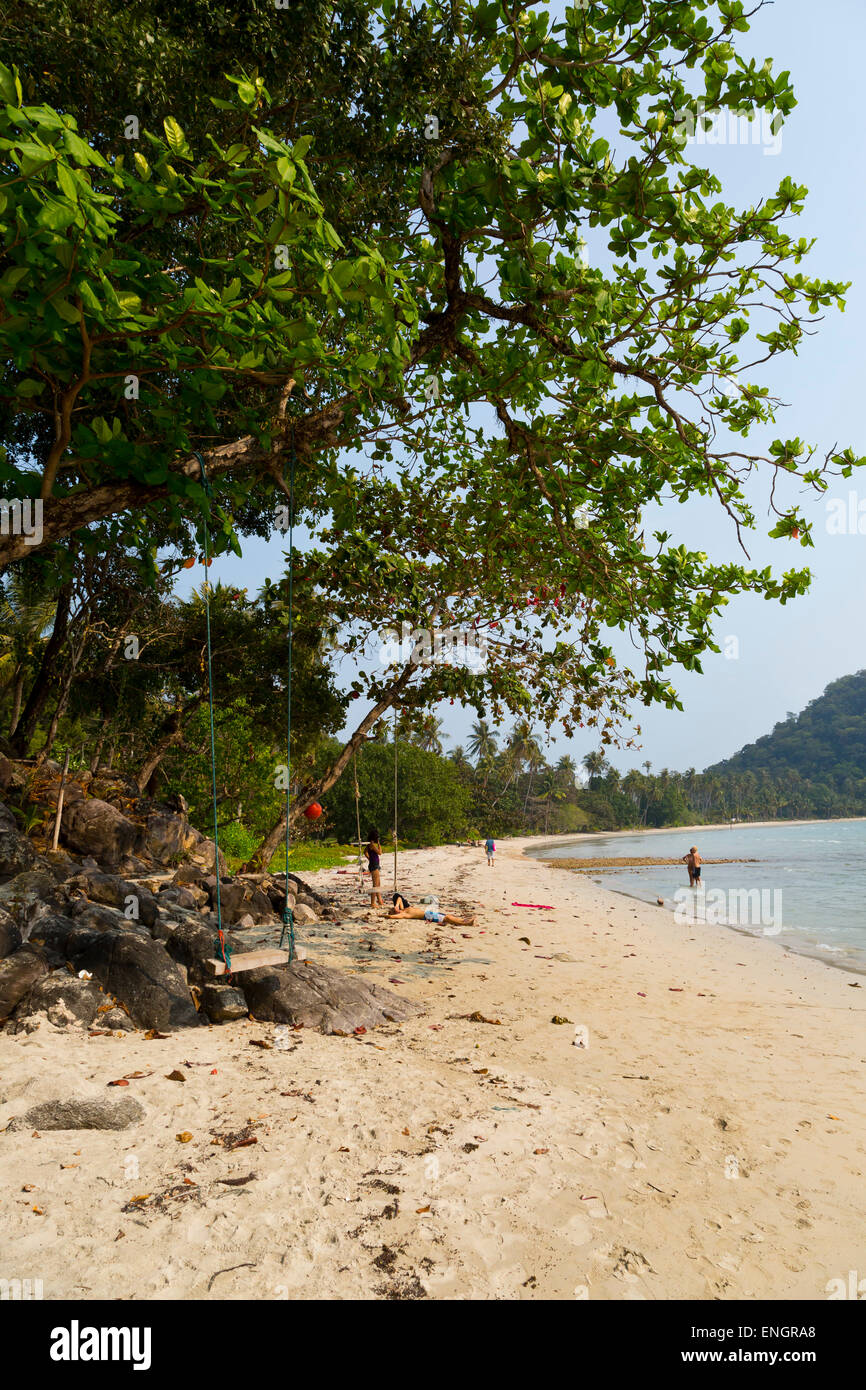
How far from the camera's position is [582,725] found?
1166 centimetres

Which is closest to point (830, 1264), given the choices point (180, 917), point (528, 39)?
point (180, 917)

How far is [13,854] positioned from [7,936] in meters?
3.57

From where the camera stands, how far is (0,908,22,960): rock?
563 cm

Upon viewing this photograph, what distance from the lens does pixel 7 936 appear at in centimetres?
571

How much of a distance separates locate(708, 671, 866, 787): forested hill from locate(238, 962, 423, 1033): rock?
15602 centimetres

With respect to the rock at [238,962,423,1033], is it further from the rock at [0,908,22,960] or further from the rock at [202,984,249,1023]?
the rock at [0,908,22,960]

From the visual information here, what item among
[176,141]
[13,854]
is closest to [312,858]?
[13,854]

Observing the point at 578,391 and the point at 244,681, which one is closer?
the point at 578,391

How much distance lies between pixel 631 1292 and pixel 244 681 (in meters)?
13.2

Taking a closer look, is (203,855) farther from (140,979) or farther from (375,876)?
(140,979)

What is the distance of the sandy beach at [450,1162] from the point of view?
296 centimetres

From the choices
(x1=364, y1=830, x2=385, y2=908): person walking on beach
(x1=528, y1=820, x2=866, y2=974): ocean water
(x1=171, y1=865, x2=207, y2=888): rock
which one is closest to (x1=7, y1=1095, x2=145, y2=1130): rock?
(x1=171, y1=865, x2=207, y2=888): rock
